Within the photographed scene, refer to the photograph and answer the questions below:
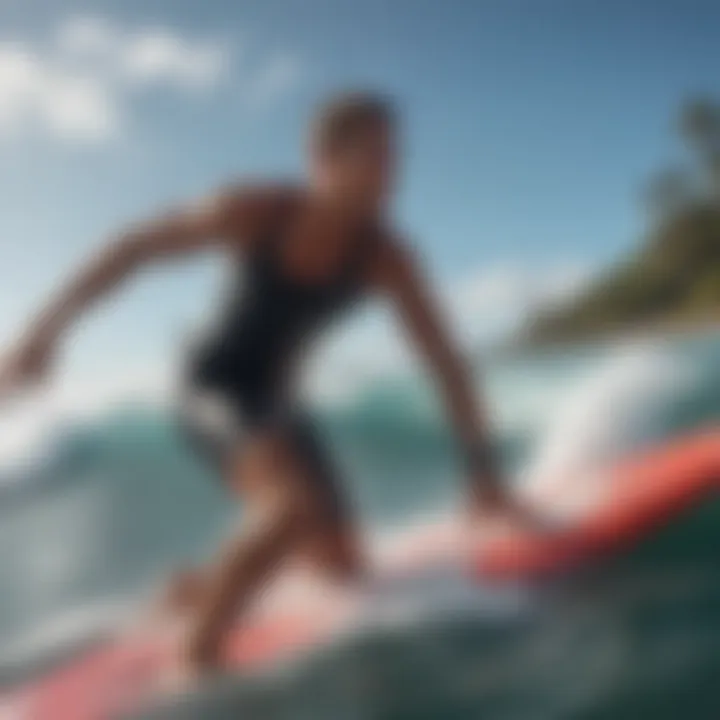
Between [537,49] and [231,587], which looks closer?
[231,587]

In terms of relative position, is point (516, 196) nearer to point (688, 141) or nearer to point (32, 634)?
point (688, 141)

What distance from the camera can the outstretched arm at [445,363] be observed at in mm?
1188

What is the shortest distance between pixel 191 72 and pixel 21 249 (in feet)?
0.85

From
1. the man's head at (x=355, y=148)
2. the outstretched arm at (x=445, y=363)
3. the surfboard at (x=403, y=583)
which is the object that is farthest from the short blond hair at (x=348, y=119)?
the surfboard at (x=403, y=583)

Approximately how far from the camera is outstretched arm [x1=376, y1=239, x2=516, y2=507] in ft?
3.90

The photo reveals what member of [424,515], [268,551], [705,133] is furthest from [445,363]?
[705,133]

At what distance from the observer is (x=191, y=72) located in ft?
4.17

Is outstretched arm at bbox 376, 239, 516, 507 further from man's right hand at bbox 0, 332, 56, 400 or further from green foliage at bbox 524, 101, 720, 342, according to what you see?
man's right hand at bbox 0, 332, 56, 400

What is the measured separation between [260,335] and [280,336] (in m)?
0.02

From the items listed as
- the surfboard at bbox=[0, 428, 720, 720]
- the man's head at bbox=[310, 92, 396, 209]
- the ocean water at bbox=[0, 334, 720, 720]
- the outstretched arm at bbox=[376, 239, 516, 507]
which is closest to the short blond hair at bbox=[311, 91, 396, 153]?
the man's head at bbox=[310, 92, 396, 209]

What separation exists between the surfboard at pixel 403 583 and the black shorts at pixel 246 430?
0.09 metres

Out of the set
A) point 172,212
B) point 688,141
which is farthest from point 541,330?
point 172,212

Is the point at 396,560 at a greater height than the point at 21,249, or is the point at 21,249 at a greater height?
the point at 21,249

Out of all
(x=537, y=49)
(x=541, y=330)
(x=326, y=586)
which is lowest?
(x=326, y=586)
